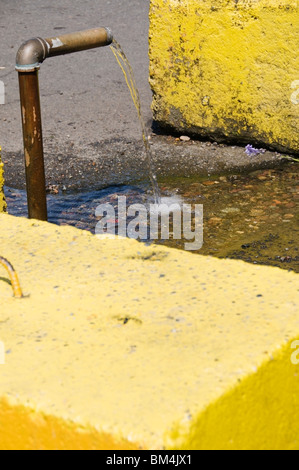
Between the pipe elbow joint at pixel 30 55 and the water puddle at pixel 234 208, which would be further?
the water puddle at pixel 234 208

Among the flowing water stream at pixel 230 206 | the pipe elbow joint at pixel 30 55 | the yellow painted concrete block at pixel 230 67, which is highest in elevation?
the pipe elbow joint at pixel 30 55

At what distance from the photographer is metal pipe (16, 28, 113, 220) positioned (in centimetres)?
304

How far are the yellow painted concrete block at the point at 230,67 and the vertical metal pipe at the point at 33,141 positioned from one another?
5.26 feet

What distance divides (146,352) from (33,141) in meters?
1.84

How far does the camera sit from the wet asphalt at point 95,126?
14.5 ft

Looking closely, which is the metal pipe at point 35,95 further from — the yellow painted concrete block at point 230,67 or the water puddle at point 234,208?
the yellow painted concrete block at point 230,67

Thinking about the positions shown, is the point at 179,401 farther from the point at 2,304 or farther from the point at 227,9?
the point at 227,9

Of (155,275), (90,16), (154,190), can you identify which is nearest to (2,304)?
(155,275)

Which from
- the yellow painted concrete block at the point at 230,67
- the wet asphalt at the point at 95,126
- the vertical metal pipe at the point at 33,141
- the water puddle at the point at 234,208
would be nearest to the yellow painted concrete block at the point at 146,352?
the vertical metal pipe at the point at 33,141

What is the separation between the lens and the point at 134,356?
144cm

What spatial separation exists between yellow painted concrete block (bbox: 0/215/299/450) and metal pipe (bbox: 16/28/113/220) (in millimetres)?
1301

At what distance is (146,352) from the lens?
57.2 inches

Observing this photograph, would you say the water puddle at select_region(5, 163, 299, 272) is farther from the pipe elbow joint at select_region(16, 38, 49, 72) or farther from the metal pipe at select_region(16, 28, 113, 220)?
the pipe elbow joint at select_region(16, 38, 49, 72)

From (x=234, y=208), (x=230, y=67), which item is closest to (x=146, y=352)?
(x=234, y=208)
